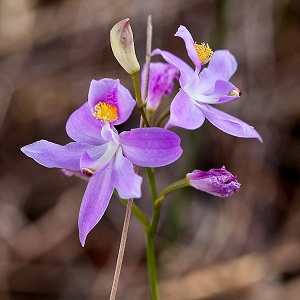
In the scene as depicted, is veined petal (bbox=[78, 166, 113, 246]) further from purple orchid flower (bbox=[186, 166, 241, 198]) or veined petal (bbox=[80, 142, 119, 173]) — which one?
purple orchid flower (bbox=[186, 166, 241, 198])

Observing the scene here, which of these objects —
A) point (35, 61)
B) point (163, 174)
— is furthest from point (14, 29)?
point (163, 174)

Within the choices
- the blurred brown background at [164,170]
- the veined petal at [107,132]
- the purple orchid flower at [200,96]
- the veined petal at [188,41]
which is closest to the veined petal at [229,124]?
the purple orchid flower at [200,96]

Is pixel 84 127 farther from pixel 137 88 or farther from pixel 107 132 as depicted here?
pixel 137 88

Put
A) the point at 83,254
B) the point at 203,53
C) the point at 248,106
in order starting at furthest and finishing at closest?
the point at 248,106 → the point at 83,254 → the point at 203,53

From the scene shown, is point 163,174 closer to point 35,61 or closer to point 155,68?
point 35,61

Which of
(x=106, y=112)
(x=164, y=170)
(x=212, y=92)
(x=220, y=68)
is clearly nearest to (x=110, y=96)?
(x=106, y=112)

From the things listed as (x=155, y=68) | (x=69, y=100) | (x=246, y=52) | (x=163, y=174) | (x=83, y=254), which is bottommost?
(x=83, y=254)

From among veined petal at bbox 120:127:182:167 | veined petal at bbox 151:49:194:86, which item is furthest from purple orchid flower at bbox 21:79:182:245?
veined petal at bbox 151:49:194:86
